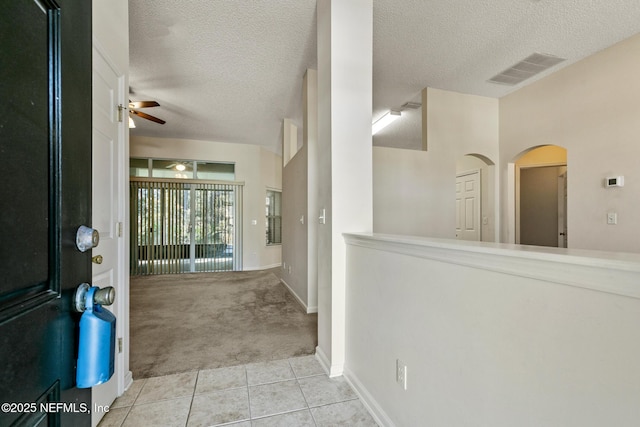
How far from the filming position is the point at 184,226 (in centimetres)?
601

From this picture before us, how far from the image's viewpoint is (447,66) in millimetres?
3414

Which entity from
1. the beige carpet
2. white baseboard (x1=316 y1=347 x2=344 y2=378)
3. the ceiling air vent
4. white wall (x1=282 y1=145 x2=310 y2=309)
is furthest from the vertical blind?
the ceiling air vent

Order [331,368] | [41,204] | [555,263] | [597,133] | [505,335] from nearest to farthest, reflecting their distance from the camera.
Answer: [41,204] < [555,263] < [505,335] < [331,368] < [597,133]

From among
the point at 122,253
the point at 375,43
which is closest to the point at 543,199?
the point at 375,43

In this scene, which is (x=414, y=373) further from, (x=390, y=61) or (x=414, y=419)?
(x=390, y=61)

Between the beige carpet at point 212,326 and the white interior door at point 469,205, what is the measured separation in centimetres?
346

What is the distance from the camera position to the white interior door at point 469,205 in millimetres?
4945

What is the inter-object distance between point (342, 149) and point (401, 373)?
4.71 feet

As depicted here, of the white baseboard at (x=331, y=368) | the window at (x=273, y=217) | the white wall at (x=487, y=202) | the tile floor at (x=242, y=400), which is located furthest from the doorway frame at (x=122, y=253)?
the window at (x=273, y=217)

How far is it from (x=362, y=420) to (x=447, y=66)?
12.4ft

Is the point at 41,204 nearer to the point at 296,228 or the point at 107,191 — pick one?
the point at 107,191

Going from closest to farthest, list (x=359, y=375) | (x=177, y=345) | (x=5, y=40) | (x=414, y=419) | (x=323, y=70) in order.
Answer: (x=5, y=40)
(x=414, y=419)
(x=359, y=375)
(x=323, y=70)
(x=177, y=345)

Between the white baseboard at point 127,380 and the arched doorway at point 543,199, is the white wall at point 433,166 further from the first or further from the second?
the white baseboard at point 127,380

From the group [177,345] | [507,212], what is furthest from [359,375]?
[507,212]
